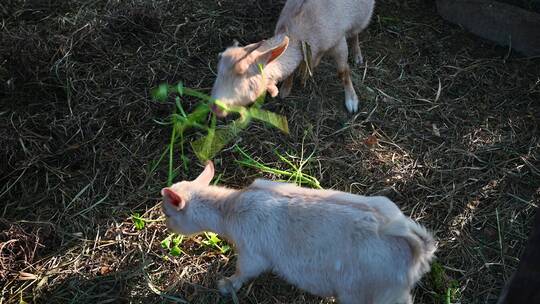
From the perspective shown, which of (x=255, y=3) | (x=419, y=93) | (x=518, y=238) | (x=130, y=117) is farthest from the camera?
(x=255, y=3)

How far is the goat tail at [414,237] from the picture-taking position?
264 centimetres

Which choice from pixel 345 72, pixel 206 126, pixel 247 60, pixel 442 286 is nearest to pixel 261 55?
pixel 247 60

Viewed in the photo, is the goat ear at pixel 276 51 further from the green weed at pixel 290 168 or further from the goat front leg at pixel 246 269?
the goat front leg at pixel 246 269

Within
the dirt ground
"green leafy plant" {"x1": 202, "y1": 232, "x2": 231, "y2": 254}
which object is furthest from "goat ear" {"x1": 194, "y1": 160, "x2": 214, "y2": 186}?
the dirt ground

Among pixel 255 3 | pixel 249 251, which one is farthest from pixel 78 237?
pixel 255 3

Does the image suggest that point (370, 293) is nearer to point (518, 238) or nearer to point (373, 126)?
point (518, 238)

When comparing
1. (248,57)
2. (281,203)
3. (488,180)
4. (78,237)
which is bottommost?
(78,237)

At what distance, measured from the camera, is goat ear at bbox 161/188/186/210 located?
3012mm

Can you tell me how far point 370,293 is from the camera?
281 cm

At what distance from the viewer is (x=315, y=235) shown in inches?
111

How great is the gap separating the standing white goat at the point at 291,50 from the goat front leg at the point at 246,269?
4.37 ft

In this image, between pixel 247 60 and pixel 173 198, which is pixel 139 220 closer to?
pixel 173 198

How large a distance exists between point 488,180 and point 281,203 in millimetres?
2027

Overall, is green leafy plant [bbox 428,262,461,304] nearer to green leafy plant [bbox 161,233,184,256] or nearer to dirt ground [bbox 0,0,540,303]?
dirt ground [bbox 0,0,540,303]
